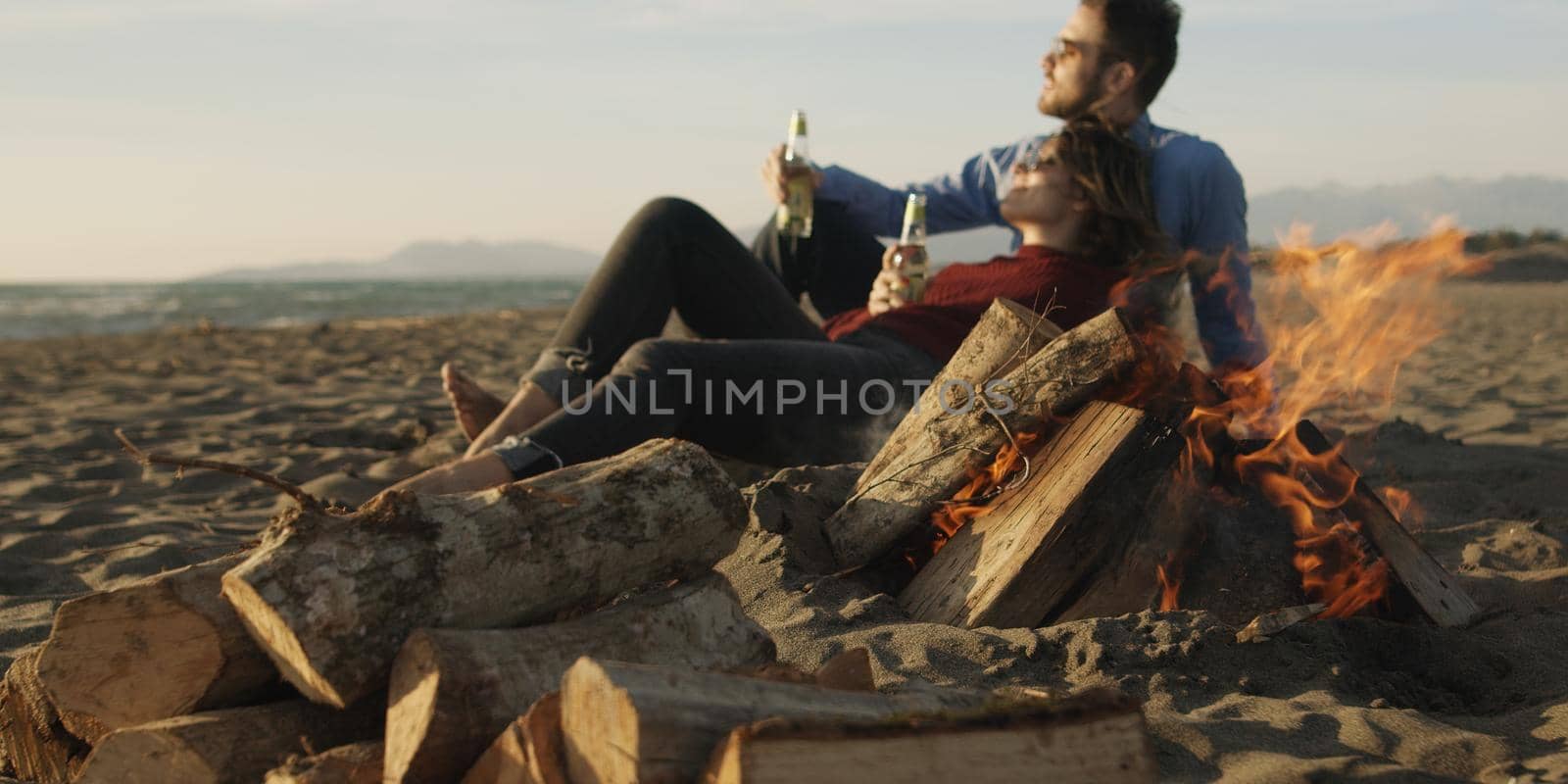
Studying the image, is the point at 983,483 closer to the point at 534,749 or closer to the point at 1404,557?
the point at 1404,557

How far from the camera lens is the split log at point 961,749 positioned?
4.71ft

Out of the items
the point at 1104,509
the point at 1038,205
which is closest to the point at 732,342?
the point at 1038,205

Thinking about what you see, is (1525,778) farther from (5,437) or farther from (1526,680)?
(5,437)

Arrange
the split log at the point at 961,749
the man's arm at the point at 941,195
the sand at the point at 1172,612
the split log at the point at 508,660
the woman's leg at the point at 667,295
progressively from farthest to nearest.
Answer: the man's arm at the point at 941,195
the woman's leg at the point at 667,295
the sand at the point at 1172,612
the split log at the point at 508,660
the split log at the point at 961,749

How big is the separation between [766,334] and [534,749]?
2.83 m

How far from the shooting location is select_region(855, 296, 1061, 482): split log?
115 inches

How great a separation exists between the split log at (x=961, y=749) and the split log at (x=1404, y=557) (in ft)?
4.84

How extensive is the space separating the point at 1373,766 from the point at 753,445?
224 cm

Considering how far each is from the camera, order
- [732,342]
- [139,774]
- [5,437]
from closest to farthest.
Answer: [139,774]
[732,342]
[5,437]

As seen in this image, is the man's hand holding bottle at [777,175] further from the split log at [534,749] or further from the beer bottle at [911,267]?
the split log at [534,749]

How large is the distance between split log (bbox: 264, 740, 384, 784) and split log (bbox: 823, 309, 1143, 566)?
58.8 inches

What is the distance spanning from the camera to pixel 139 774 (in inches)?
71.7

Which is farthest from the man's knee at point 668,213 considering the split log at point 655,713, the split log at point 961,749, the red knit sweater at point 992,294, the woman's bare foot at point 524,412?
the split log at point 961,749

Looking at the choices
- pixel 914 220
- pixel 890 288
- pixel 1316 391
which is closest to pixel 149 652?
pixel 1316 391
